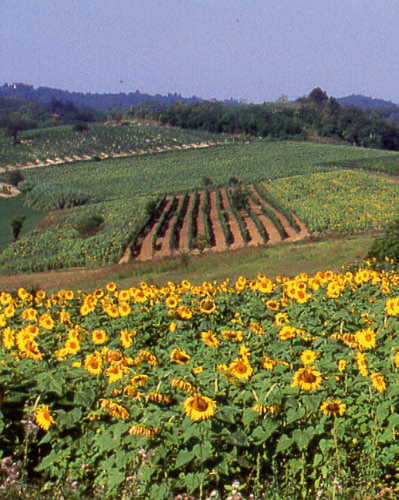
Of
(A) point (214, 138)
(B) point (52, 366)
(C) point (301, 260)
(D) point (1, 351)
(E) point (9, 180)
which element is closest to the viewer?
(B) point (52, 366)

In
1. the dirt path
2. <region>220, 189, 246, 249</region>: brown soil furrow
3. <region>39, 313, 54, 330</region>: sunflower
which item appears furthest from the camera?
the dirt path

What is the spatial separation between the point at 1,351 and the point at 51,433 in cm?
178

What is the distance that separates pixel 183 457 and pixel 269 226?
44006mm

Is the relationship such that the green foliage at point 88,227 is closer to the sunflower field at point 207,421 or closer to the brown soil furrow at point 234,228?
the brown soil furrow at point 234,228

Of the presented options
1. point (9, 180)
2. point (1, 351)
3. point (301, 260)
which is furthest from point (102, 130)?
point (1, 351)

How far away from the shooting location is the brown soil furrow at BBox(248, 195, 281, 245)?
43141mm

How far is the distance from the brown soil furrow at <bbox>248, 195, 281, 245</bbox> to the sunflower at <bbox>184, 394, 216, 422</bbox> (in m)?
38.0

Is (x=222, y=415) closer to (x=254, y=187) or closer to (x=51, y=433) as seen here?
(x=51, y=433)

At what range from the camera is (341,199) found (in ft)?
181

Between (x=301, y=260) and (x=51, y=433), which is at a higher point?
(x=51, y=433)

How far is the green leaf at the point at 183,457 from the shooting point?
3.82 m

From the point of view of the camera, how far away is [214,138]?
124m

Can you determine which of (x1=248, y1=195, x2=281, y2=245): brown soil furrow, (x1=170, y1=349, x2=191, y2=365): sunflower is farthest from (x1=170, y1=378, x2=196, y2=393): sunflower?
(x1=248, y1=195, x2=281, y2=245): brown soil furrow

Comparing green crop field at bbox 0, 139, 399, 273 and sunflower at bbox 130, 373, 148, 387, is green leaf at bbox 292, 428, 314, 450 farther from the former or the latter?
green crop field at bbox 0, 139, 399, 273
